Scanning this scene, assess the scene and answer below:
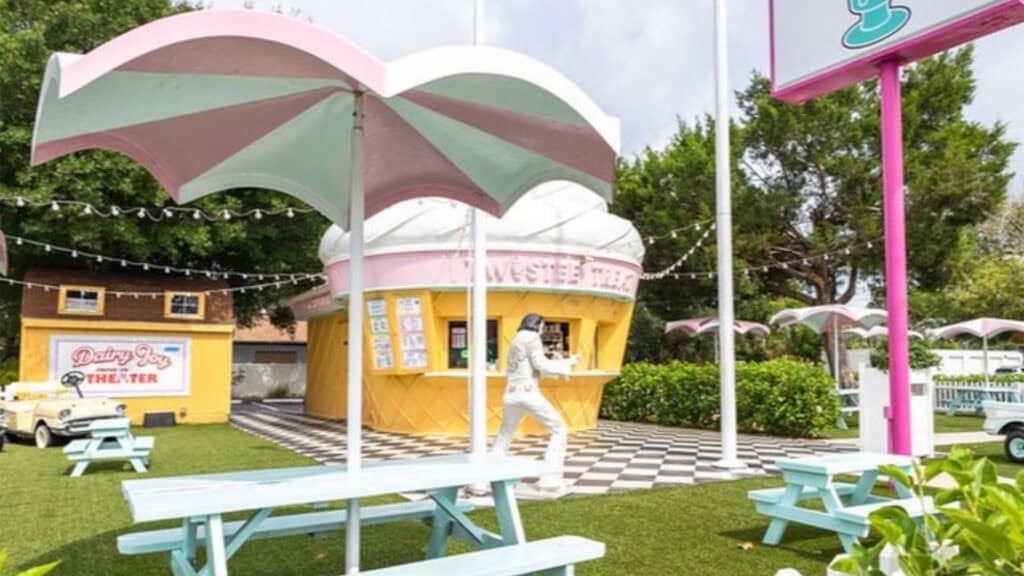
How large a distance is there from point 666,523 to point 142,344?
12.4 m

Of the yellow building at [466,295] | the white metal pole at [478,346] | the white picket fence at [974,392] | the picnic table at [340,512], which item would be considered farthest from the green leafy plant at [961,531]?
the white picket fence at [974,392]

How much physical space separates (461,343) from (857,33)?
7111mm

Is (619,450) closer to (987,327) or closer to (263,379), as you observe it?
(987,327)

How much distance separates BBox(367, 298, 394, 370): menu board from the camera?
A: 37.2ft

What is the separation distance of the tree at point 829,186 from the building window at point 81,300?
542 inches

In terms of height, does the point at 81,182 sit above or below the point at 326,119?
above

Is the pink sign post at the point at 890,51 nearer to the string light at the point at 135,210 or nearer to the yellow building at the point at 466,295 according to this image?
the yellow building at the point at 466,295

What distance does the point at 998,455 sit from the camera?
32.2ft

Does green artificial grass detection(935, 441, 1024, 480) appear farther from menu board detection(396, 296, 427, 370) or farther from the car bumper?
the car bumper

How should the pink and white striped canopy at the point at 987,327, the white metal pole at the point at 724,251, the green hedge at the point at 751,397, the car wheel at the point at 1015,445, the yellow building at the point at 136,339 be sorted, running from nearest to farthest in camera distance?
the white metal pole at the point at 724,251, the car wheel at the point at 1015,445, the green hedge at the point at 751,397, the yellow building at the point at 136,339, the pink and white striped canopy at the point at 987,327

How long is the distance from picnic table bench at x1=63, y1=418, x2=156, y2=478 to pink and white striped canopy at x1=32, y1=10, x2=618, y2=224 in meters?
4.77

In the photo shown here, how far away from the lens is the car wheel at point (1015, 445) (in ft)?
30.1

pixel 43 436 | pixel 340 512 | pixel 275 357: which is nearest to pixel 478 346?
pixel 340 512

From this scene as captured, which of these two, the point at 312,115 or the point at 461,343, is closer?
the point at 312,115
